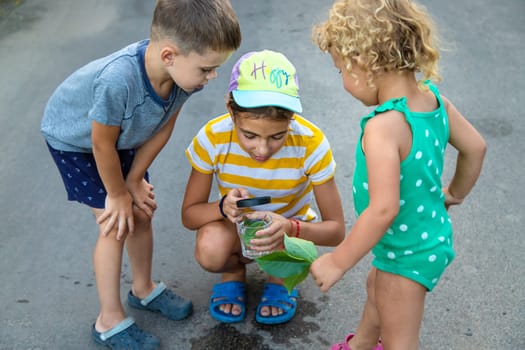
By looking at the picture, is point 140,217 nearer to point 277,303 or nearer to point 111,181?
point 111,181

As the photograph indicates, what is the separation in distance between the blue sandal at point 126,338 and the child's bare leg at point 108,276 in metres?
0.02

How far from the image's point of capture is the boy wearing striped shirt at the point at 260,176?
6.82 ft

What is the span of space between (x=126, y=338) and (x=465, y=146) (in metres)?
1.35

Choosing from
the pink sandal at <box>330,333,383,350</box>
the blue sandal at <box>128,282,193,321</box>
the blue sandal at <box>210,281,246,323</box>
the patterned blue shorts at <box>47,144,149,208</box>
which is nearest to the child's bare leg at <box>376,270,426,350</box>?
the pink sandal at <box>330,333,383,350</box>

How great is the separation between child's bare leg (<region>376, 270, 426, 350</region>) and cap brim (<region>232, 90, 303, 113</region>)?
0.60 metres

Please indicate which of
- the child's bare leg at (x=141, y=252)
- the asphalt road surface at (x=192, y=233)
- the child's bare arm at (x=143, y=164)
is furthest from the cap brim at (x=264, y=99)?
the asphalt road surface at (x=192, y=233)

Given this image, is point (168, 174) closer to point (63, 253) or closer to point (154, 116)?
point (63, 253)

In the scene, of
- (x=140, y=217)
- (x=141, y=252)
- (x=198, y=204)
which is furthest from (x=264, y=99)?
(x=141, y=252)

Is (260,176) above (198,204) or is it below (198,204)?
above

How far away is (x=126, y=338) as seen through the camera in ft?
7.54

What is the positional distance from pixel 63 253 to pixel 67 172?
0.68m

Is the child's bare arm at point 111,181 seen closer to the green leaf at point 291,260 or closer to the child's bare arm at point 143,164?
the child's bare arm at point 143,164

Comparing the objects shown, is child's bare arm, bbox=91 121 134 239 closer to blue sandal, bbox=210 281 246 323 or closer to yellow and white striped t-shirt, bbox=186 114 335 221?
yellow and white striped t-shirt, bbox=186 114 335 221

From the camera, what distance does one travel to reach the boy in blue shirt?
6.52 ft
